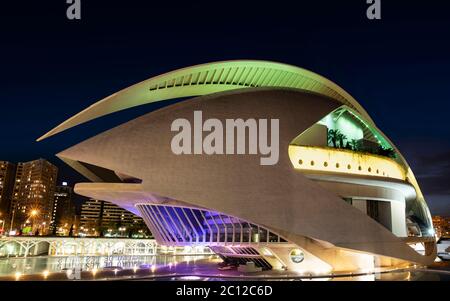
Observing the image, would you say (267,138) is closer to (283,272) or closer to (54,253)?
(283,272)

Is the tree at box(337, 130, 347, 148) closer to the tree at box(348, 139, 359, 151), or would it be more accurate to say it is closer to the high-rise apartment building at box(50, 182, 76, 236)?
the tree at box(348, 139, 359, 151)

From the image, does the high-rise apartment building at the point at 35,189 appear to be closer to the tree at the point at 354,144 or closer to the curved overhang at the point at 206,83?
the curved overhang at the point at 206,83

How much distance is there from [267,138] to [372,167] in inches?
401

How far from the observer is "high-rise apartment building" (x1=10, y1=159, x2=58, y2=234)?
136 m

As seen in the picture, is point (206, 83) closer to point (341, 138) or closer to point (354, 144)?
point (341, 138)

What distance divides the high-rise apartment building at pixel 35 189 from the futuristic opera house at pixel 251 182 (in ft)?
396

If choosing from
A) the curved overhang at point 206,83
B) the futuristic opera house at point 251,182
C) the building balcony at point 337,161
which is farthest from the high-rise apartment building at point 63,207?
the building balcony at point 337,161

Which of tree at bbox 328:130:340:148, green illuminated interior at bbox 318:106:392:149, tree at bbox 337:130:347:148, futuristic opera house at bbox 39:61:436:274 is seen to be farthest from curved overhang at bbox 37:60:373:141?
tree at bbox 337:130:347:148

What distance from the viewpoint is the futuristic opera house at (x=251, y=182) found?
22906mm

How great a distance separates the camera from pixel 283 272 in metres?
24.3

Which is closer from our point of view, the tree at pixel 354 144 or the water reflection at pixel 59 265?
the water reflection at pixel 59 265

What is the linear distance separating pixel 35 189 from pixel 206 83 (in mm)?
132098
